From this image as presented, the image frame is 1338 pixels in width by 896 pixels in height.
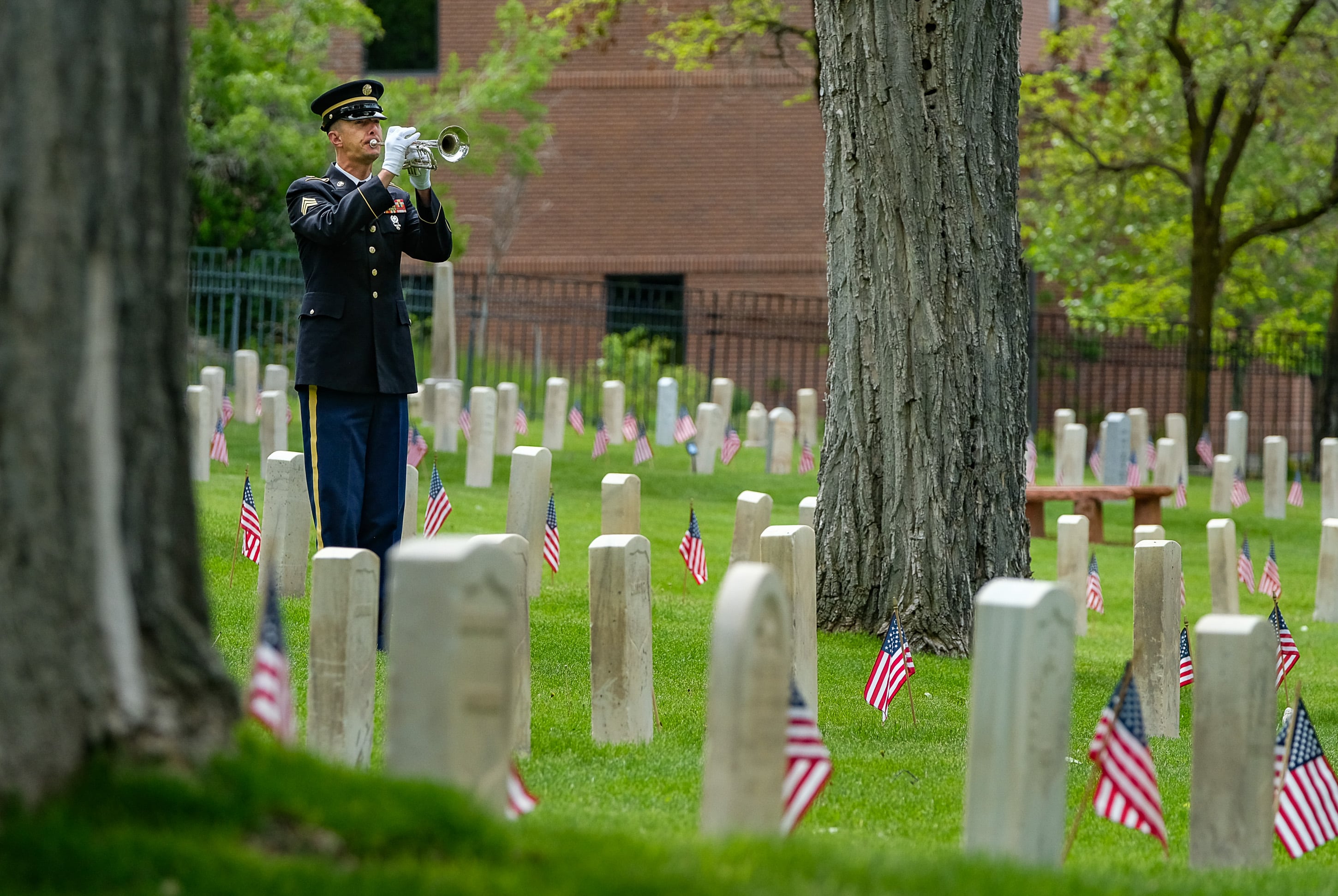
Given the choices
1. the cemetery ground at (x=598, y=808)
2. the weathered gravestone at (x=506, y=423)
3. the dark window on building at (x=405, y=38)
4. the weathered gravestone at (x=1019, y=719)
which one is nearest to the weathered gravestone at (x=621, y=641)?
the cemetery ground at (x=598, y=808)

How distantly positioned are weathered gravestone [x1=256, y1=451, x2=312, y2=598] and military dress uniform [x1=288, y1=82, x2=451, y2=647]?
1.07 m

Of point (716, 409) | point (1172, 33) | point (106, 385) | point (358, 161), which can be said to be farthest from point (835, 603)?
point (1172, 33)

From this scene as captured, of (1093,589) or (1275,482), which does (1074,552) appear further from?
(1275,482)

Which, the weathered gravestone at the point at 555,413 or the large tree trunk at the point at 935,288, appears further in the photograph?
the weathered gravestone at the point at 555,413

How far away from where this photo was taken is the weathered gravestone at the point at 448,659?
3.07 meters

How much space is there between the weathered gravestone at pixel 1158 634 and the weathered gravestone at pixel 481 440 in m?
7.83

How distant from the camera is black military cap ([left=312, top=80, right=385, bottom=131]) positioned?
668cm

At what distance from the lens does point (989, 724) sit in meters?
3.65

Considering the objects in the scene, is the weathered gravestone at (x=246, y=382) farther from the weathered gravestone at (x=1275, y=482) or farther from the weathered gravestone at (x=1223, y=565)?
the weathered gravestone at (x=1275, y=482)

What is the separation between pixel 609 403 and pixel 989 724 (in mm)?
14570

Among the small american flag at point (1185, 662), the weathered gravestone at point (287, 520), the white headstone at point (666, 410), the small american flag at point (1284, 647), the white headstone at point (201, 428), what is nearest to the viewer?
the small american flag at point (1284, 647)

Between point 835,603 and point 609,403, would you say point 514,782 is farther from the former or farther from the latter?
point 609,403

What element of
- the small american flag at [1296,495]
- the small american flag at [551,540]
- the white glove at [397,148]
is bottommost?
the small american flag at [1296,495]

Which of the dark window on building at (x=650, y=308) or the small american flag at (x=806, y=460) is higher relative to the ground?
the dark window on building at (x=650, y=308)
